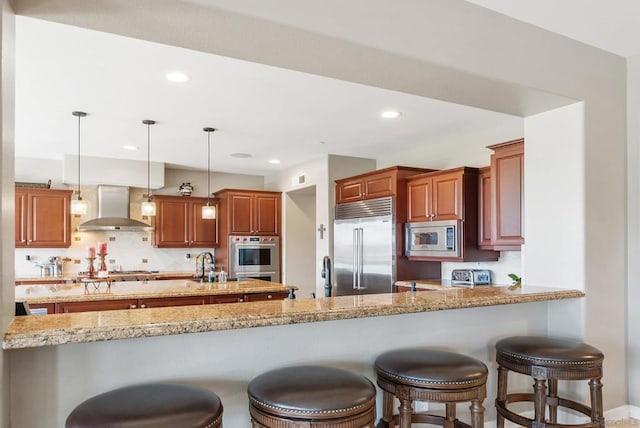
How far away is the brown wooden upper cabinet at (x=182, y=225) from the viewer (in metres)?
7.00

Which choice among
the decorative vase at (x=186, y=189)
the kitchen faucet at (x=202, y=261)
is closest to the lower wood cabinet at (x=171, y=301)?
the kitchen faucet at (x=202, y=261)

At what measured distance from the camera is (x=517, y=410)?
2.77 meters

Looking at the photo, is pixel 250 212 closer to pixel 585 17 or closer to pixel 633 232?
pixel 633 232

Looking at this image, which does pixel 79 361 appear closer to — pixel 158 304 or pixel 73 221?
pixel 158 304

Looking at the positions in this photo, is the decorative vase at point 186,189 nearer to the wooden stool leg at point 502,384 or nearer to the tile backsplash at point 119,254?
the tile backsplash at point 119,254

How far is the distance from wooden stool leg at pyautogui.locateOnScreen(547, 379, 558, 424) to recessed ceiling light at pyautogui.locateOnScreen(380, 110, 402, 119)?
261 centimetres

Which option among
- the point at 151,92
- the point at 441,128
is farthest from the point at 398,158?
the point at 151,92

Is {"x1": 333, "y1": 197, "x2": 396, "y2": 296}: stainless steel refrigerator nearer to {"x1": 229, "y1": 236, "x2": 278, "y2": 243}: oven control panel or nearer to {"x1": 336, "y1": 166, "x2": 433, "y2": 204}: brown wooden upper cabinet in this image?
{"x1": 336, "y1": 166, "x2": 433, "y2": 204}: brown wooden upper cabinet

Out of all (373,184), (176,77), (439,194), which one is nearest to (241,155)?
(373,184)

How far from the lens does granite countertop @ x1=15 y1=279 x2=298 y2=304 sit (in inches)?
144

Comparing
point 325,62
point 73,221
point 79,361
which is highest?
point 325,62

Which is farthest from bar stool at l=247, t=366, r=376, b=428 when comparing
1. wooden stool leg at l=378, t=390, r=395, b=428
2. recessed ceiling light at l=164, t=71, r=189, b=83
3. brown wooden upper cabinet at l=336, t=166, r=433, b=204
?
brown wooden upper cabinet at l=336, t=166, r=433, b=204

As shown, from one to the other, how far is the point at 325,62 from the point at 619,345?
8.29 feet

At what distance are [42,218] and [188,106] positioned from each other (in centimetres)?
363
